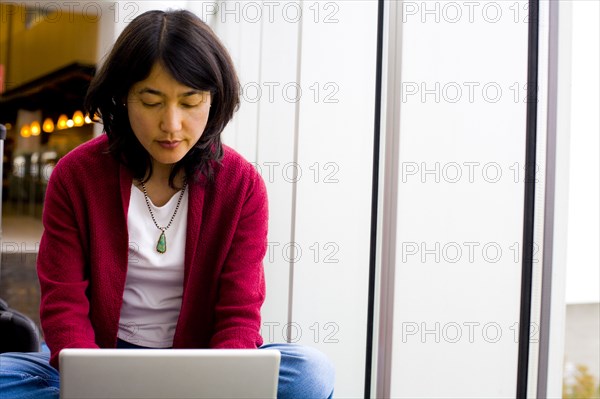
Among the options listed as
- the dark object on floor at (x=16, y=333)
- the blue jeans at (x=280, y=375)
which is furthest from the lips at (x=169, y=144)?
the dark object on floor at (x=16, y=333)

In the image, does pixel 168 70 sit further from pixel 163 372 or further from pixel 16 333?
pixel 16 333

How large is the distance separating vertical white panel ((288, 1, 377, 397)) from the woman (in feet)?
2.29

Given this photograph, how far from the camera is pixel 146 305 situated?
1.45 m

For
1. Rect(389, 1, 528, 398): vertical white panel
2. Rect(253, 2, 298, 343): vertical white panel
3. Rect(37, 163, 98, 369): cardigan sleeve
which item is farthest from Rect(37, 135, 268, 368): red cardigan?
Rect(253, 2, 298, 343): vertical white panel

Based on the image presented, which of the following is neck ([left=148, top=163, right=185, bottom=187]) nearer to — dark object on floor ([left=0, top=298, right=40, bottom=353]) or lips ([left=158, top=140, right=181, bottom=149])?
lips ([left=158, top=140, right=181, bottom=149])

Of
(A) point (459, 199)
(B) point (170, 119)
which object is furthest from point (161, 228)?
(A) point (459, 199)

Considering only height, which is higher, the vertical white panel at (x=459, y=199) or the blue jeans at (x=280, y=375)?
the vertical white panel at (x=459, y=199)

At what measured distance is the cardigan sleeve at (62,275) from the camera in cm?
134

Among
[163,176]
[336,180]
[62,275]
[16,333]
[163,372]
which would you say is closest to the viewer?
[163,372]

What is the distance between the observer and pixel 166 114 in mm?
1313

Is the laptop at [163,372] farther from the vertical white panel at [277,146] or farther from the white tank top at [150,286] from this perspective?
the vertical white panel at [277,146]

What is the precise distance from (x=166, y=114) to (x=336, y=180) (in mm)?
1002

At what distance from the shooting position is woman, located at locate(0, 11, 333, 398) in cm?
133

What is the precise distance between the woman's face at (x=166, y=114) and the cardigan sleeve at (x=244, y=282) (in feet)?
0.69
